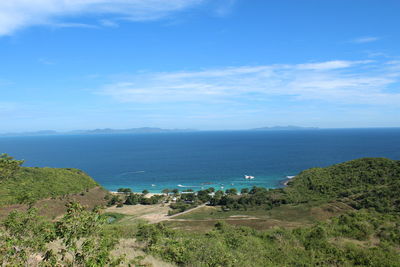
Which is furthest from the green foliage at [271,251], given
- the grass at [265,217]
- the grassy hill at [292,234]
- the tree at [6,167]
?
the tree at [6,167]

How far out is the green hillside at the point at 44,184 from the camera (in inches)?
1731

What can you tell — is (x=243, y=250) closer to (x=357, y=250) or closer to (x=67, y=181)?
(x=357, y=250)

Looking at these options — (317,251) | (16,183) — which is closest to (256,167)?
(16,183)

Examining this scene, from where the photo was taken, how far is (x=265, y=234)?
2353 cm

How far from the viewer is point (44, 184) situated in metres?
49.7

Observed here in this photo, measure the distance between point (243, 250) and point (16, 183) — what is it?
150 ft

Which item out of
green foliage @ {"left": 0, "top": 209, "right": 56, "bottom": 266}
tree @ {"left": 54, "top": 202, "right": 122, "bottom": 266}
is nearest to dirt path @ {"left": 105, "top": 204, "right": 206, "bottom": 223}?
green foliage @ {"left": 0, "top": 209, "right": 56, "bottom": 266}

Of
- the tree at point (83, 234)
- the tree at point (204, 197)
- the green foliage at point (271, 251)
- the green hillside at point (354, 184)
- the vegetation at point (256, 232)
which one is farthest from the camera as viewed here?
the tree at point (204, 197)

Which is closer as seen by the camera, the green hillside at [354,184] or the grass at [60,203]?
the green hillside at [354,184]

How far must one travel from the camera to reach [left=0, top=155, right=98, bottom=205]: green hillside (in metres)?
44.0

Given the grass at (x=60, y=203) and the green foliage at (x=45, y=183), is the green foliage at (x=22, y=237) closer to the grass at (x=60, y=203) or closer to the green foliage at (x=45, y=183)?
the grass at (x=60, y=203)

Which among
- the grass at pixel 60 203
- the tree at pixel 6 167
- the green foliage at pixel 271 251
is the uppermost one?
the tree at pixel 6 167

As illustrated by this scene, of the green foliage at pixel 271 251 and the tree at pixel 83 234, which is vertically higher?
the tree at pixel 83 234

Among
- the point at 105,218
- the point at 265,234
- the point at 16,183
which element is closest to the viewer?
the point at 105,218
